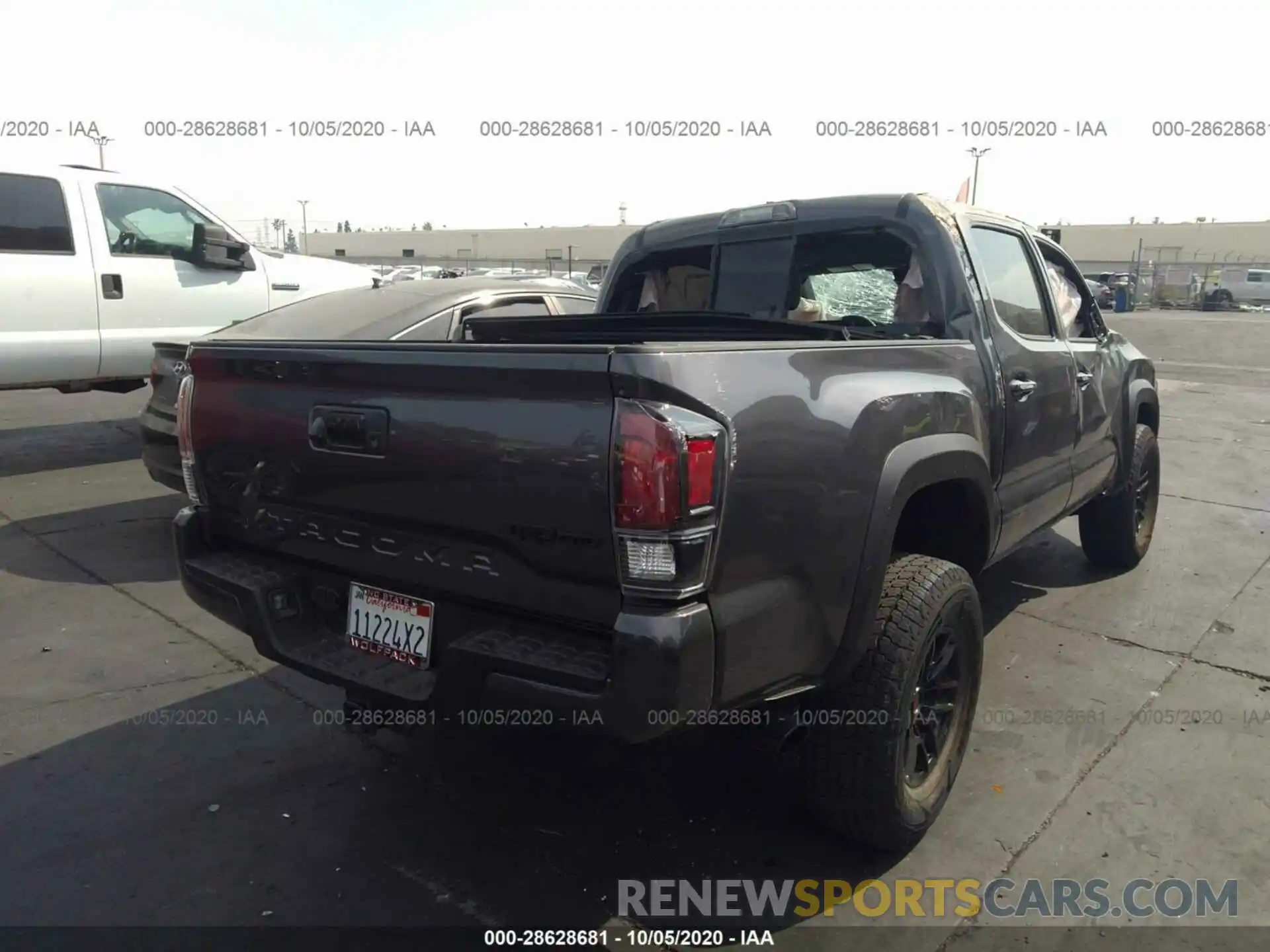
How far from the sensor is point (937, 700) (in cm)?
300

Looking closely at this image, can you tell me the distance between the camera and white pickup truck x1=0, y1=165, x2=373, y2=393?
274 inches

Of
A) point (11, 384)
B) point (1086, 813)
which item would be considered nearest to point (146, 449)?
point (11, 384)

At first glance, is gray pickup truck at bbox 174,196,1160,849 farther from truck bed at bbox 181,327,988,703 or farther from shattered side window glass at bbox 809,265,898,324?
shattered side window glass at bbox 809,265,898,324

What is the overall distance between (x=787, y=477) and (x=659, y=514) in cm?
41

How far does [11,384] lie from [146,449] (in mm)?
2363

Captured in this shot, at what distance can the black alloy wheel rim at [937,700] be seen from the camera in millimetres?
2850

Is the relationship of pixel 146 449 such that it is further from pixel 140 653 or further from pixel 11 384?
pixel 11 384

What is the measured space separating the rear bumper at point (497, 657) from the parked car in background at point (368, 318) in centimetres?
239

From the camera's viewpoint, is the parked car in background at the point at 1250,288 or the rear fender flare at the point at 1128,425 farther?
the parked car in background at the point at 1250,288

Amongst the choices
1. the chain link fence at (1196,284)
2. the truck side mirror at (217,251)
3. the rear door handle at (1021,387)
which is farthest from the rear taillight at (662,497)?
the chain link fence at (1196,284)

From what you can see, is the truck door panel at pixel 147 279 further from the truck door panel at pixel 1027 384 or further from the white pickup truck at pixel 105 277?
the truck door panel at pixel 1027 384

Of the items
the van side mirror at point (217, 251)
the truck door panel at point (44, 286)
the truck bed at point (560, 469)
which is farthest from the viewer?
the van side mirror at point (217, 251)

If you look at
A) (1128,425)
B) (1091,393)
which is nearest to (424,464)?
(1091,393)

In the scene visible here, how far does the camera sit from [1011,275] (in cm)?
398
